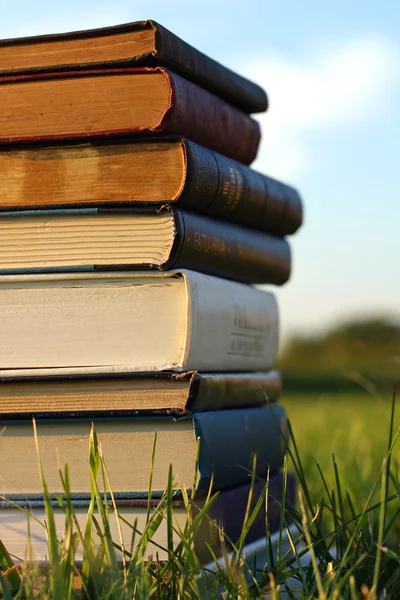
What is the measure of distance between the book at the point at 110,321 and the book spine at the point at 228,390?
4 centimetres

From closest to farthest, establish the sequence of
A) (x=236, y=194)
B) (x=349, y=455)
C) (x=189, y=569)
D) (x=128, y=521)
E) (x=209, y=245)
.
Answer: (x=189, y=569) → (x=128, y=521) → (x=209, y=245) → (x=236, y=194) → (x=349, y=455)

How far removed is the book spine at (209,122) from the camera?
1628 mm

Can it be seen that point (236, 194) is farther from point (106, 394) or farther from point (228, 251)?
point (106, 394)

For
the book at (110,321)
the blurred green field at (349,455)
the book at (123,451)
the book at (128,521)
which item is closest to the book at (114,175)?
the book at (110,321)

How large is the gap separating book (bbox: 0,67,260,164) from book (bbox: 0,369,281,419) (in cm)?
44

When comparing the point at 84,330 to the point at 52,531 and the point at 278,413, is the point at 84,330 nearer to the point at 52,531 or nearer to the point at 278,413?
the point at 52,531

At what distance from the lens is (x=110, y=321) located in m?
1.62

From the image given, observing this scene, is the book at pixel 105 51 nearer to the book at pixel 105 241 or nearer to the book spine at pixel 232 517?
the book at pixel 105 241

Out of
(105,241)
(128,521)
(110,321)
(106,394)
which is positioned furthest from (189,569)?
(105,241)

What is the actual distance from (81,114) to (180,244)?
0.30 metres

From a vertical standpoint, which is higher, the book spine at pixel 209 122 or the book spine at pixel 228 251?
the book spine at pixel 209 122

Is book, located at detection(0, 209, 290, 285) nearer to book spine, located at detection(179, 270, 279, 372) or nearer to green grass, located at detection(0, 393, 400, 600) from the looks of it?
book spine, located at detection(179, 270, 279, 372)

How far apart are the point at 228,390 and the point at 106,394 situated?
11.0 inches

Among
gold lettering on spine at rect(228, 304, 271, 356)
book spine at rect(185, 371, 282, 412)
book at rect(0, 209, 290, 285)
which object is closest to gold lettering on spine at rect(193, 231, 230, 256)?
book at rect(0, 209, 290, 285)
